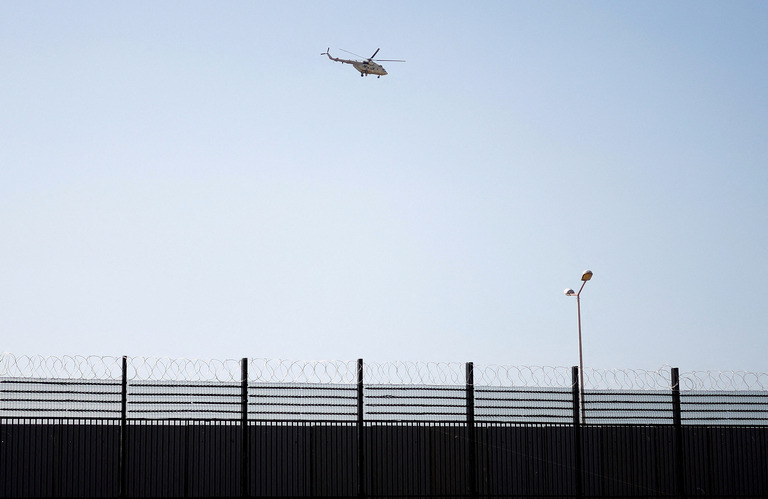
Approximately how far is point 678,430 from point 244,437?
361 inches

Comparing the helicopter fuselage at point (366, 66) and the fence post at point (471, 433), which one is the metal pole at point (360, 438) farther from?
the helicopter fuselage at point (366, 66)

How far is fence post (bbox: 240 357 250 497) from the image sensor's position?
20500 millimetres

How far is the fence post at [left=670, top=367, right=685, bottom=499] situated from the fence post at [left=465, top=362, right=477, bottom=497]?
4461mm

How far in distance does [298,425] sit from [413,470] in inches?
99.4

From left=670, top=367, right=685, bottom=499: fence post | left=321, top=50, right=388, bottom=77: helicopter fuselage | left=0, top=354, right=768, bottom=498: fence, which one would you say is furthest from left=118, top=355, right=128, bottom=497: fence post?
left=321, top=50, right=388, bottom=77: helicopter fuselage

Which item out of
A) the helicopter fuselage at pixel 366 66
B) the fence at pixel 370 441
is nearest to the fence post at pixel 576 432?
the fence at pixel 370 441

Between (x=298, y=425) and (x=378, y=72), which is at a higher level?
(x=378, y=72)

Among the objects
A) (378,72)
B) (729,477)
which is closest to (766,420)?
(729,477)

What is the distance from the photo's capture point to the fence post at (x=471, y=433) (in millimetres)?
21328

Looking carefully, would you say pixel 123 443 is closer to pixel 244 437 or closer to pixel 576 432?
pixel 244 437

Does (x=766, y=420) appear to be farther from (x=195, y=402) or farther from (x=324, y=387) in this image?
(x=195, y=402)

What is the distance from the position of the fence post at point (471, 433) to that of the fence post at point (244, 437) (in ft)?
14.7

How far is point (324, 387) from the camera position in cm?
2109

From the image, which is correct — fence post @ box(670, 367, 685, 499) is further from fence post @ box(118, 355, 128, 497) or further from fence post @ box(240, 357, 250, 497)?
fence post @ box(118, 355, 128, 497)
